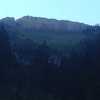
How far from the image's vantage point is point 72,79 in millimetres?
36656

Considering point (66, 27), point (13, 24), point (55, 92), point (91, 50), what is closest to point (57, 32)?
point (66, 27)

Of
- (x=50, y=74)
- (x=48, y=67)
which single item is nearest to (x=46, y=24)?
(x=48, y=67)

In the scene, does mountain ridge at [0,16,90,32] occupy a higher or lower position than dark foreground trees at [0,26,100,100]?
higher

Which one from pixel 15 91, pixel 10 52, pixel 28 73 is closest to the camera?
pixel 15 91

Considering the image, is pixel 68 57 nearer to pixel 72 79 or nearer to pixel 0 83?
pixel 72 79

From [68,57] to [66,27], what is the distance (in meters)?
18.0

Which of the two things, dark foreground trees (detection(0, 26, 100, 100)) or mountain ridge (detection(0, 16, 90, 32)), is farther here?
mountain ridge (detection(0, 16, 90, 32))

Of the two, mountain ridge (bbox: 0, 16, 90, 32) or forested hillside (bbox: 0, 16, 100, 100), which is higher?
mountain ridge (bbox: 0, 16, 90, 32)

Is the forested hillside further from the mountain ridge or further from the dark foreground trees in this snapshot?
the mountain ridge

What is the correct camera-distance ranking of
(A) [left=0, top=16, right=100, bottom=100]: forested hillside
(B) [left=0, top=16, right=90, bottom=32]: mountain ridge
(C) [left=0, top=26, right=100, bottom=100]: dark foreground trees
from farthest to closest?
(B) [left=0, top=16, right=90, bottom=32]: mountain ridge < (A) [left=0, top=16, right=100, bottom=100]: forested hillside < (C) [left=0, top=26, right=100, bottom=100]: dark foreground trees

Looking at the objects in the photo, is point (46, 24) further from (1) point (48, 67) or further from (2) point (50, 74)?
(2) point (50, 74)

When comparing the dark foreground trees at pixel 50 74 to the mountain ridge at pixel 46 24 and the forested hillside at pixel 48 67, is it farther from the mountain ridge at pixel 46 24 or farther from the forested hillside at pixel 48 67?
the mountain ridge at pixel 46 24

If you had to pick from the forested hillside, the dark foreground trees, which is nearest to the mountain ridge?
the forested hillside

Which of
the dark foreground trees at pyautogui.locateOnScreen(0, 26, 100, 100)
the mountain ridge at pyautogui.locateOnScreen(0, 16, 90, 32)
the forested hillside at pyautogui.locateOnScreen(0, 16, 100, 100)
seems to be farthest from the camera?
the mountain ridge at pyautogui.locateOnScreen(0, 16, 90, 32)
